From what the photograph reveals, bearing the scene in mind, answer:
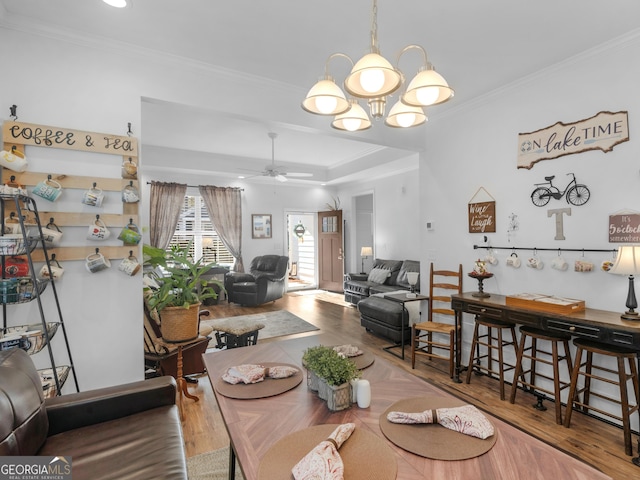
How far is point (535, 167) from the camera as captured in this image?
2.94 meters

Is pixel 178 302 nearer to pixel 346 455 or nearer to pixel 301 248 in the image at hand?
pixel 346 455

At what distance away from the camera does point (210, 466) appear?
2.00 meters

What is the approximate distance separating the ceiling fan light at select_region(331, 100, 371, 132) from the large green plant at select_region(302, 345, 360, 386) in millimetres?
1314

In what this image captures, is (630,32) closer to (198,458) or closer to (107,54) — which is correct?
(107,54)

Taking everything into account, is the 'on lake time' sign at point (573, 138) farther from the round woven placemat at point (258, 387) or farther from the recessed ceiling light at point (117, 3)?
the recessed ceiling light at point (117, 3)

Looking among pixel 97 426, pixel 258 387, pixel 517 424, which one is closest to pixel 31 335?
pixel 97 426

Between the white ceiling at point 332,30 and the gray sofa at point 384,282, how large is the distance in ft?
11.2

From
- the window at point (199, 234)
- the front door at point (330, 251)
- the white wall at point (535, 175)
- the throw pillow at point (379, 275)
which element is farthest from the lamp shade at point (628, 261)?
the window at point (199, 234)

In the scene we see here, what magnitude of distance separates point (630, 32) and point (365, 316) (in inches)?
154

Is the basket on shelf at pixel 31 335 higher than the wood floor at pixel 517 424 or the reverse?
higher

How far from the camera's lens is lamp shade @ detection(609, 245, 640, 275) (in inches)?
82.5

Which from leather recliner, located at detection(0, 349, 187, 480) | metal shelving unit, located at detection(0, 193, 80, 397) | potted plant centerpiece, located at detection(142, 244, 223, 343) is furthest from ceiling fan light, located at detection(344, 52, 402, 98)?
metal shelving unit, located at detection(0, 193, 80, 397)

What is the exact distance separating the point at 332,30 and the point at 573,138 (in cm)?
214

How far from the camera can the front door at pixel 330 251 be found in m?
7.96
